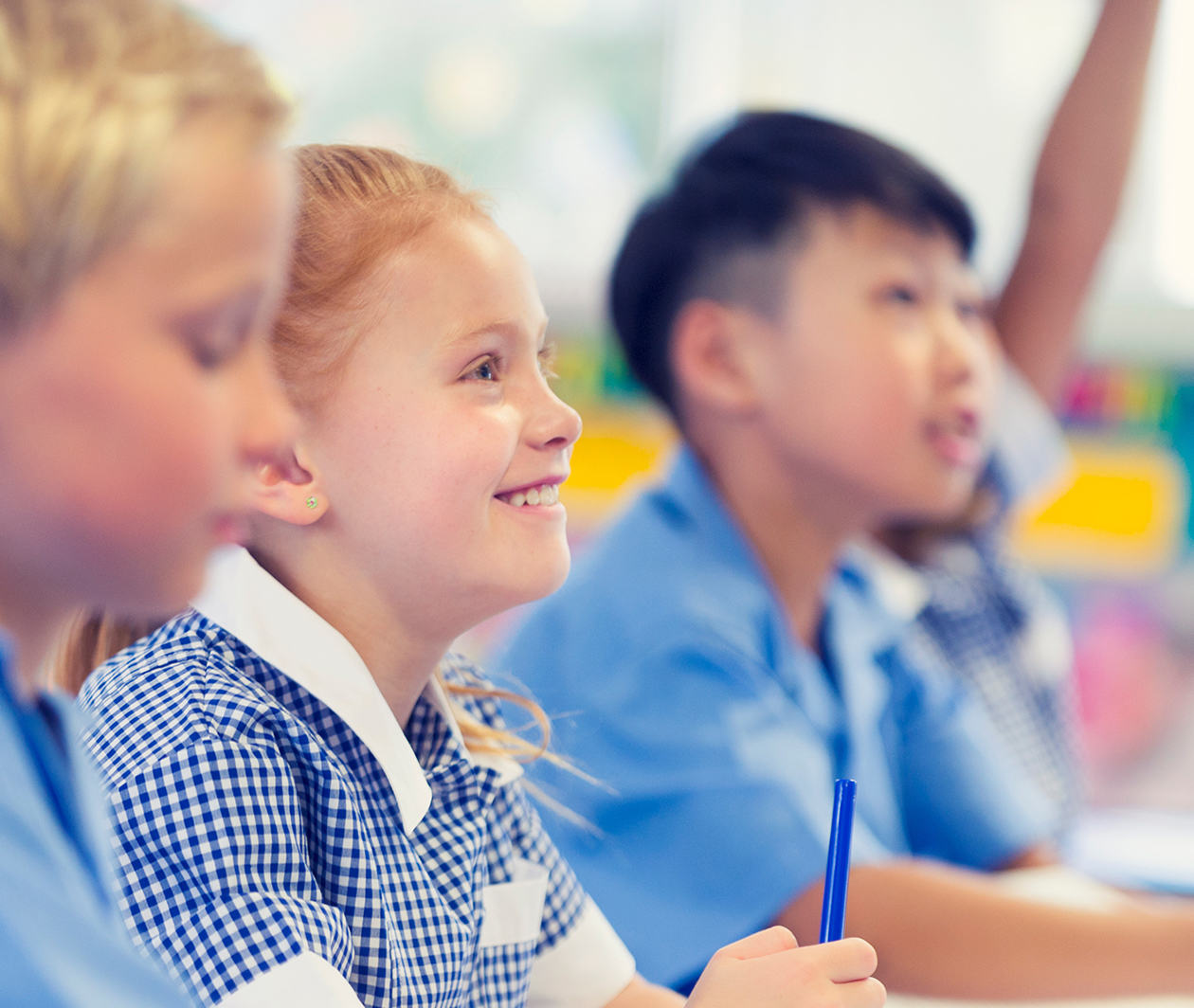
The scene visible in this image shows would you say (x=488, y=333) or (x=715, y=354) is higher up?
(x=715, y=354)

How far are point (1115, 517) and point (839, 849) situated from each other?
1.35m

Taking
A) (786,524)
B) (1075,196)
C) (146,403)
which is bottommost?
(146,403)

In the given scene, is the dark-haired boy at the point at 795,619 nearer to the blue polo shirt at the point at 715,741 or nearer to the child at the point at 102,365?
the blue polo shirt at the point at 715,741

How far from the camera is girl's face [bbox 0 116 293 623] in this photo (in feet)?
0.89

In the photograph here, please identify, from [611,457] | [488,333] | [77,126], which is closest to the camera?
[77,126]

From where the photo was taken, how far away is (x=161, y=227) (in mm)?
283

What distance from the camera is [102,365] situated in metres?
0.28

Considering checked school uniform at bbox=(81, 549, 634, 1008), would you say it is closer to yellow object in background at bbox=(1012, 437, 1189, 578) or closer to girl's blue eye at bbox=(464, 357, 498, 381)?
girl's blue eye at bbox=(464, 357, 498, 381)

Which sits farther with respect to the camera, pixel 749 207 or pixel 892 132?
pixel 892 132

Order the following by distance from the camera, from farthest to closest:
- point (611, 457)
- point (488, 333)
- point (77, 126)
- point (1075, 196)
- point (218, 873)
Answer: point (611, 457) < point (1075, 196) < point (488, 333) < point (218, 873) < point (77, 126)

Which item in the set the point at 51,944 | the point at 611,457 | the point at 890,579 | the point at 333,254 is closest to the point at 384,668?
the point at 333,254

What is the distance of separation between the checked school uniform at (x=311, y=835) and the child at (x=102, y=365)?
124 millimetres

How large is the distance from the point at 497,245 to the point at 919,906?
396 mm

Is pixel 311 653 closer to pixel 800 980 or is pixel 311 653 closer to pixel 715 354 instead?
pixel 800 980
